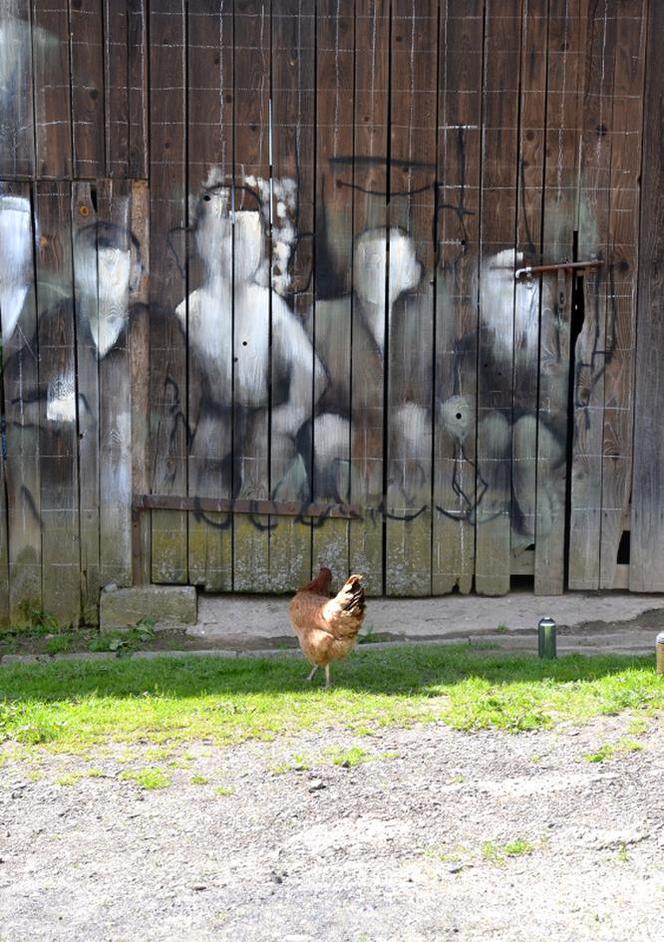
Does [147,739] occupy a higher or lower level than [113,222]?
lower

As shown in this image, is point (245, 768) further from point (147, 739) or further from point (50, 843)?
point (50, 843)

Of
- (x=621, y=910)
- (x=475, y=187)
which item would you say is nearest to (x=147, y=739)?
(x=621, y=910)

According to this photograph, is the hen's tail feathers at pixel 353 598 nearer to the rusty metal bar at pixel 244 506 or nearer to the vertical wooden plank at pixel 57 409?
the rusty metal bar at pixel 244 506

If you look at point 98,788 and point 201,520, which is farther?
point 201,520

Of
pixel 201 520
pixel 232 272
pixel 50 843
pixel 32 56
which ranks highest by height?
pixel 32 56

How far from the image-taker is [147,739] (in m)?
5.59

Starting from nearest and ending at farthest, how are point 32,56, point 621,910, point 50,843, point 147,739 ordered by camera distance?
point 621,910 → point 50,843 → point 147,739 → point 32,56

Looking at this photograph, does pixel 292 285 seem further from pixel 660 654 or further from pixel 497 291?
pixel 660 654

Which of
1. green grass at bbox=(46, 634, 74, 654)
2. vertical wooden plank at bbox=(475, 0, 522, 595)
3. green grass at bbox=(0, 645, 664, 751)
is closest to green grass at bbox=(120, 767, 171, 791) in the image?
green grass at bbox=(0, 645, 664, 751)

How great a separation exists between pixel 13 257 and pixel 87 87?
1130mm

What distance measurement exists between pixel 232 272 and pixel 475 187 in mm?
1592

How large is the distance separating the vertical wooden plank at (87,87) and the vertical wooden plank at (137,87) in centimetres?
17

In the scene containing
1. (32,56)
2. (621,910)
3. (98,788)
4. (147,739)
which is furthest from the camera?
(32,56)

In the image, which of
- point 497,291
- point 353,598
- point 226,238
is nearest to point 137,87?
point 226,238
